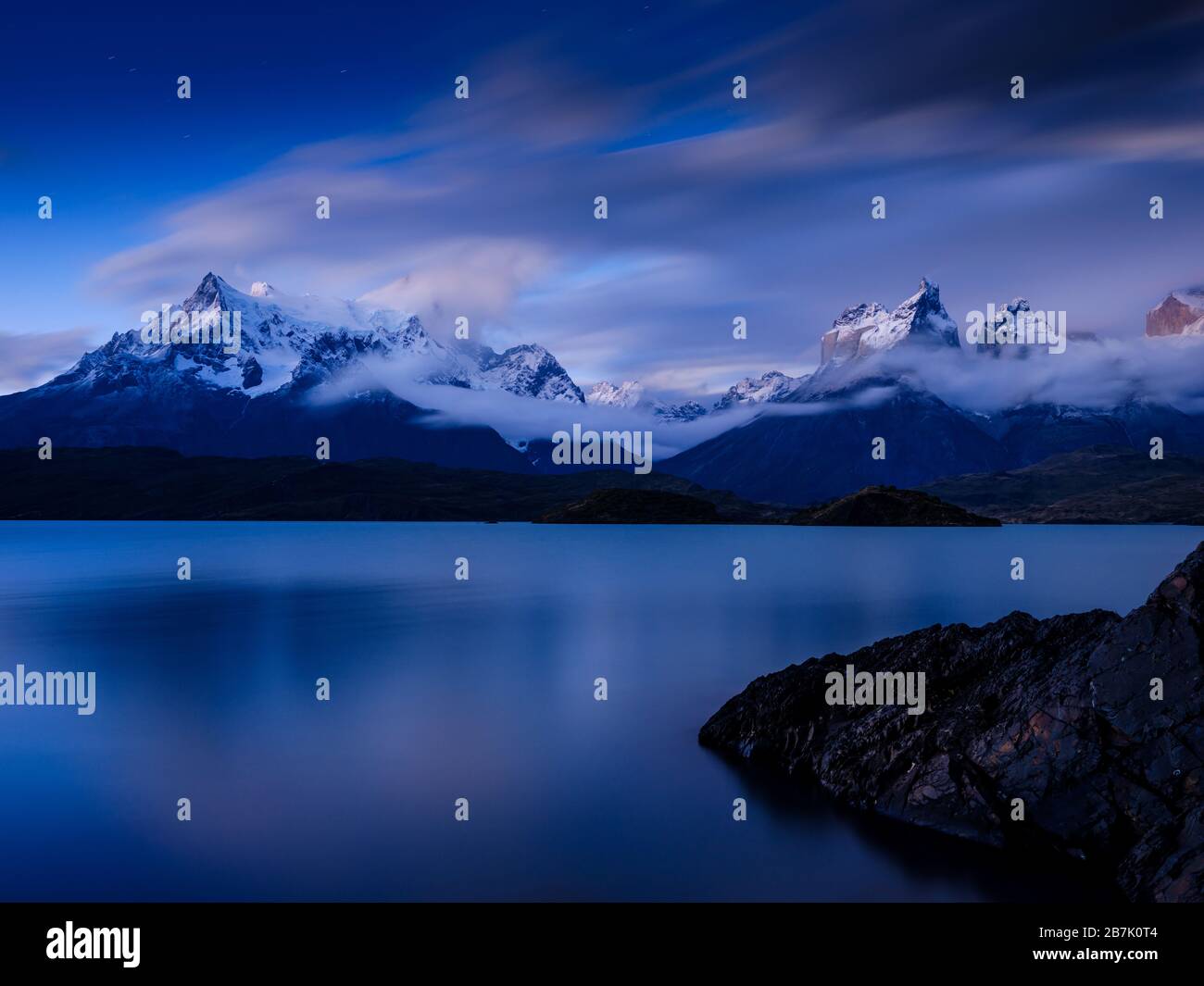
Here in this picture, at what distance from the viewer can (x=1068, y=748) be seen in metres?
21.1

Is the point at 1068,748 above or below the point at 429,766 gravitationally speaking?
above

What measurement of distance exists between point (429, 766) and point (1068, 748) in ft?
61.0

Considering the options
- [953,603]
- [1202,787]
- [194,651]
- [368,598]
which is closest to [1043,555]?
[953,603]

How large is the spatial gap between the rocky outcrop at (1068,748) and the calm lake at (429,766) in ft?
3.35

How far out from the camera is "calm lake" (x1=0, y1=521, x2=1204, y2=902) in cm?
2094

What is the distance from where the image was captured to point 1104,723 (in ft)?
68.3

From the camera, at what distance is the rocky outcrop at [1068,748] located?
1958 centimetres

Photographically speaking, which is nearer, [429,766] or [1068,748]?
[1068,748]

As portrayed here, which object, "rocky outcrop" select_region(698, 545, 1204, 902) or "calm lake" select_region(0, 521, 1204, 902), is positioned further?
"calm lake" select_region(0, 521, 1204, 902)

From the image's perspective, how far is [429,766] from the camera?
30.1 metres

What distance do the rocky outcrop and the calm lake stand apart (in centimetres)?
102
